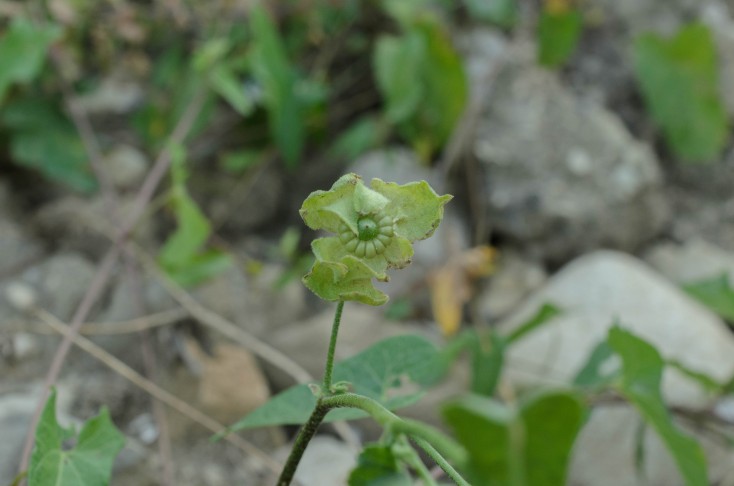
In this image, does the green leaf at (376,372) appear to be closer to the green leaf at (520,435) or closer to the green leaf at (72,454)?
the green leaf at (72,454)

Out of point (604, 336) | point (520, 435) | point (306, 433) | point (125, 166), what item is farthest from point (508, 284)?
point (520, 435)

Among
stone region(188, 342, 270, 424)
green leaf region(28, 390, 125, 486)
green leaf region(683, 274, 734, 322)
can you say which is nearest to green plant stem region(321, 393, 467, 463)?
green leaf region(28, 390, 125, 486)

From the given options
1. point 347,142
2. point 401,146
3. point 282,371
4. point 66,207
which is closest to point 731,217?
point 401,146

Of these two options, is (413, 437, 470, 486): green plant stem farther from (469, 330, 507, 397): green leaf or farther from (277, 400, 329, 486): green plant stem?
(469, 330, 507, 397): green leaf

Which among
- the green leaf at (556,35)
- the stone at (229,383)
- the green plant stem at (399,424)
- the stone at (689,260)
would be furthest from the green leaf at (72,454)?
the green leaf at (556,35)

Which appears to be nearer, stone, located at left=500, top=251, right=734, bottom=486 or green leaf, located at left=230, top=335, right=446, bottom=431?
green leaf, located at left=230, top=335, right=446, bottom=431

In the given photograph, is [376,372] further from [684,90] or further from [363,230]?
[684,90]

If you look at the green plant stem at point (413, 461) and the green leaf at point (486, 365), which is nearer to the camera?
the green plant stem at point (413, 461)
